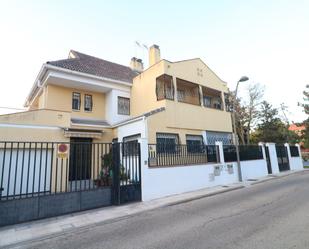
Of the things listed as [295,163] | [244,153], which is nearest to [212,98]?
[244,153]

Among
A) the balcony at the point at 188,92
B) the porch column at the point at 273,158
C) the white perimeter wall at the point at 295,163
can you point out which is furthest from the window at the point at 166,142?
the white perimeter wall at the point at 295,163

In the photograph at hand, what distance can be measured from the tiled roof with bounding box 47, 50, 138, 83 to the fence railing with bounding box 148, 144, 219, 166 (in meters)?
9.62

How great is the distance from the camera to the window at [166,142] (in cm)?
1123

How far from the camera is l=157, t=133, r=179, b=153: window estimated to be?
11.2 metres

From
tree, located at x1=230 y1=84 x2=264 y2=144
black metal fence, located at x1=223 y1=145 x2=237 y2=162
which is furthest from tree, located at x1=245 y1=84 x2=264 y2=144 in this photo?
black metal fence, located at x1=223 y1=145 x2=237 y2=162

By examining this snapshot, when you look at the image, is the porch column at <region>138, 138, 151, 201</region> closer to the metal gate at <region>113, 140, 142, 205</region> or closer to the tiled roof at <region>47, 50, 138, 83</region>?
the metal gate at <region>113, 140, 142, 205</region>

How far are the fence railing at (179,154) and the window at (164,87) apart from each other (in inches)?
215

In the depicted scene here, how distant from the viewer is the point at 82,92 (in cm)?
1745

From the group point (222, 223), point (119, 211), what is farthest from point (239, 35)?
point (119, 211)

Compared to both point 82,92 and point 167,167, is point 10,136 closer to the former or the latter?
point 82,92

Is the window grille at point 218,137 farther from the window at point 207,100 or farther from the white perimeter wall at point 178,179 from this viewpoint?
the white perimeter wall at point 178,179

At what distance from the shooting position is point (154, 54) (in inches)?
842

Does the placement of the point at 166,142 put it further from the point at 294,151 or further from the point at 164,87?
the point at 294,151

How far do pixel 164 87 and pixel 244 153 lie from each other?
29.2 ft
